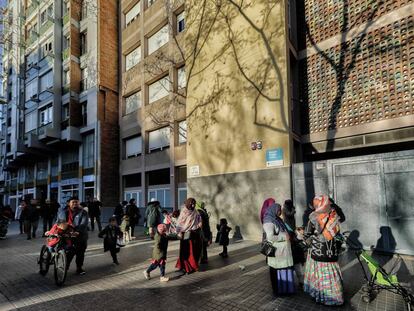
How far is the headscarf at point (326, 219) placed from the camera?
4391 mm

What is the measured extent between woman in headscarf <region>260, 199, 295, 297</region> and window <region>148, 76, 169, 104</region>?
44.6 ft

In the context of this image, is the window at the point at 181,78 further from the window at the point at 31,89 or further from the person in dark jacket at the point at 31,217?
the window at the point at 31,89

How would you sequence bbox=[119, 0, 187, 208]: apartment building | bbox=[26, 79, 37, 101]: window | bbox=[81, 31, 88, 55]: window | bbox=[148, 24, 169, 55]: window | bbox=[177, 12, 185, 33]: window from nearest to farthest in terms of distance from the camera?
bbox=[119, 0, 187, 208]: apartment building < bbox=[177, 12, 185, 33]: window < bbox=[148, 24, 169, 55]: window < bbox=[81, 31, 88, 55]: window < bbox=[26, 79, 37, 101]: window

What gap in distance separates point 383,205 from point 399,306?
4141 millimetres

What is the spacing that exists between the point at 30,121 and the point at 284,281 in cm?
2924

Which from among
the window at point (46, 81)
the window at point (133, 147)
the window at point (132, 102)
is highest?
the window at point (46, 81)

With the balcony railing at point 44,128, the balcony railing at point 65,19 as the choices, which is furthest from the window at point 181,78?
the balcony railing at point 65,19

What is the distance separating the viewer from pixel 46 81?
83.8 feet

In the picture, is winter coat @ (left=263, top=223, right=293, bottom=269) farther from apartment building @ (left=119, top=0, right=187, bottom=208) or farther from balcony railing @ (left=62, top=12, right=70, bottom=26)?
balcony railing @ (left=62, top=12, right=70, bottom=26)

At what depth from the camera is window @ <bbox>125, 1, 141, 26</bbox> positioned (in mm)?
20630

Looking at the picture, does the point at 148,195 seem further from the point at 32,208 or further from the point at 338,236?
the point at 338,236

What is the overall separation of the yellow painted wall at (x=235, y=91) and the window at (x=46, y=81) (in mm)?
16329

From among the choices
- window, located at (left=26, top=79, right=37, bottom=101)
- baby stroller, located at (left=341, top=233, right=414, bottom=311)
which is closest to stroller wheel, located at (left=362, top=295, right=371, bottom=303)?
baby stroller, located at (left=341, top=233, right=414, bottom=311)

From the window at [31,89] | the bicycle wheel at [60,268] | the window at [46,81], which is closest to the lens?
the bicycle wheel at [60,268]
